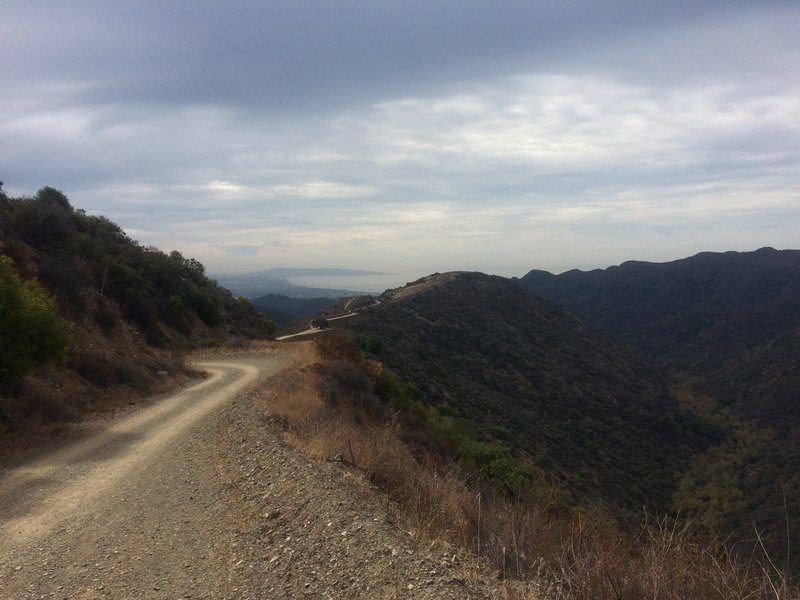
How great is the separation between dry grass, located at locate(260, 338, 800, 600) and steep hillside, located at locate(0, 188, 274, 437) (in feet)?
23.3

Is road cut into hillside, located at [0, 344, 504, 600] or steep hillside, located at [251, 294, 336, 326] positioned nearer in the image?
road cut into hillside, located at [0, 344, 504, 600]

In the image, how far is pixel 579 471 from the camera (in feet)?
105

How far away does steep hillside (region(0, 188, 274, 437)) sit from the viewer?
519 inches

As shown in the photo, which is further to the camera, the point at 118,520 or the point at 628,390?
the point at 628,390

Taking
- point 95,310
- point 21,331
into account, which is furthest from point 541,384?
point 21,331

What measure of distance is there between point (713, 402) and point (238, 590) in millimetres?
73639

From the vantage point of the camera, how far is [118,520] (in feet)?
23.9

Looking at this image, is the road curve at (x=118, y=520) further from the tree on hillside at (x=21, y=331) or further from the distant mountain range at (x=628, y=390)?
the distant mountain range at (x=628, y=390)

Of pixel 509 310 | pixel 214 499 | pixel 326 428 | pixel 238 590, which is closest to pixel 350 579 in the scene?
pixel 238 590

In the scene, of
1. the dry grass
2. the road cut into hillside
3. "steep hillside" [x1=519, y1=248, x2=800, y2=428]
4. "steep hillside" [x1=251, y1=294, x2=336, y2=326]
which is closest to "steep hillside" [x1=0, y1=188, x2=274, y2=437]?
the road cut into hillside

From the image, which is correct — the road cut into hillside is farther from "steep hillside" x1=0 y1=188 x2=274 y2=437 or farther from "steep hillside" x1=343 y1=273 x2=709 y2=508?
"steep hillside" x1=343 y1=273 x2=709 y2=508

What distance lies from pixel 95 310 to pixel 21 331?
41.5 ft

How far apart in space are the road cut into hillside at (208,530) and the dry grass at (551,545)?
36 cm

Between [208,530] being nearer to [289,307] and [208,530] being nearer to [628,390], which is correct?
[628,390]
